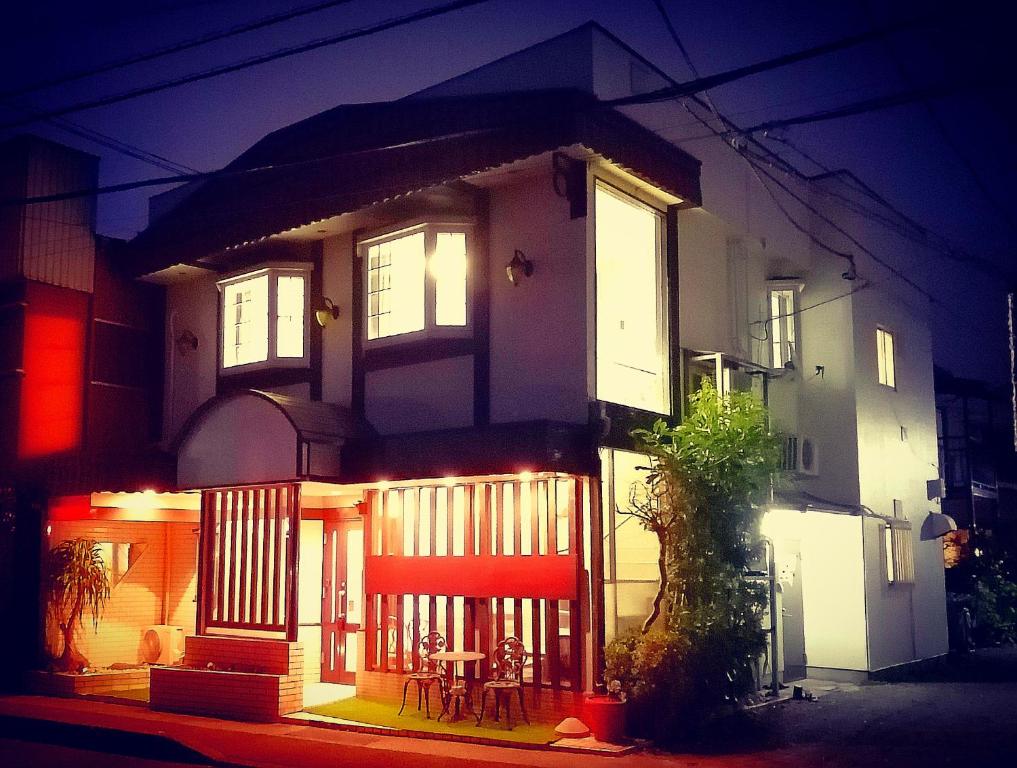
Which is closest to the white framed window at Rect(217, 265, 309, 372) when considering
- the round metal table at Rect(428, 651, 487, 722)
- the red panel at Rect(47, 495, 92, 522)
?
the red panel at Rect(47, 495, 92, 522)

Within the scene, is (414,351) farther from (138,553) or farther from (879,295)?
(879,295)

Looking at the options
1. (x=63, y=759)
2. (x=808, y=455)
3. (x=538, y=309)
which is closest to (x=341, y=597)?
(x=63, y=759)

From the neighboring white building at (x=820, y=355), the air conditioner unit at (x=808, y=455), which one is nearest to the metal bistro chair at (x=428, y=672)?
the neighboring white building at (x=820, y=355)

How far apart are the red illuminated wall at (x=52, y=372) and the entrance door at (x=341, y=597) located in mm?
4709

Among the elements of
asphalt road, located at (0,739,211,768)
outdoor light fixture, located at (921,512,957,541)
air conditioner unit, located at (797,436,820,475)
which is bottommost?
asphalt road, located at (0,739,211,768)

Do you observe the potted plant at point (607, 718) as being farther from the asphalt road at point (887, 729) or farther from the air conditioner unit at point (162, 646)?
the air conditioner unit at point (162, 646)

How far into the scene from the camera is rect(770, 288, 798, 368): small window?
1661 centimetres

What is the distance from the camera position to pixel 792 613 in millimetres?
15477

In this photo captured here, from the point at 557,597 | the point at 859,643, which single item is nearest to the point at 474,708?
the point at 557,597

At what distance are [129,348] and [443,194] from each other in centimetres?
697

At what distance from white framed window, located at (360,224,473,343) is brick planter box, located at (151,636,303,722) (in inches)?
173

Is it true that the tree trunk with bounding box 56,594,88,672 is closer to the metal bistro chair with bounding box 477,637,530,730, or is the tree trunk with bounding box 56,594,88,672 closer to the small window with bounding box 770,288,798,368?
the metal bistro chair with bounding box 477,637,530,730

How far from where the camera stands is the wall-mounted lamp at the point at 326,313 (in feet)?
47.5

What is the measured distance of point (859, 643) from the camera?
16016 millimetres
